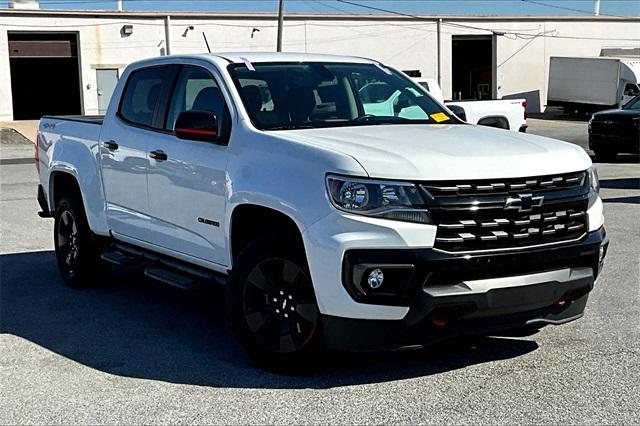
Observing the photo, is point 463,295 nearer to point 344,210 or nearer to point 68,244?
point 344,210

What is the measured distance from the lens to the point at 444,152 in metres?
4.88

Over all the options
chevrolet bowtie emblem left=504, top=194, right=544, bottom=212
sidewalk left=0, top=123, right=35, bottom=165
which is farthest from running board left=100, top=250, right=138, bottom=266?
sidewalk left=0, top=123, right=35, bottom=165

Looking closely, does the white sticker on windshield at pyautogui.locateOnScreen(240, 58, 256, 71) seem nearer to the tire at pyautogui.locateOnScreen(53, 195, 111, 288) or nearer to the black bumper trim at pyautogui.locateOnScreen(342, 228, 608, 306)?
the black bumper trim at pyautogui.locateOnScreen(342, 228, 608, 306)

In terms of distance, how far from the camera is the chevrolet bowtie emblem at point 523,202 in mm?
4754

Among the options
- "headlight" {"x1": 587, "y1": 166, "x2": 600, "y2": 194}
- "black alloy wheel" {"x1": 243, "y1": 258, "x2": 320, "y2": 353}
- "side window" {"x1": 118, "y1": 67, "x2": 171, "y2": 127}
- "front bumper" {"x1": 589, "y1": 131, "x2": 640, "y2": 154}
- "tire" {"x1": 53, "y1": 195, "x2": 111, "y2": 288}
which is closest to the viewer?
"black alloy wheel" {"x1": 243, "y1": 258, "x2": 320, "y2": 353}

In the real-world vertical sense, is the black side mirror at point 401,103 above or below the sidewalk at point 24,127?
above

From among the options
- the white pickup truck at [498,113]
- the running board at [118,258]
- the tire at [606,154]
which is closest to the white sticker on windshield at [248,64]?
the running board at [118,258]

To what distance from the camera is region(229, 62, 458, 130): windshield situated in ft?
19.1

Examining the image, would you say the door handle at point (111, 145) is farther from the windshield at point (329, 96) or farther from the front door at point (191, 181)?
the windshield at point (329, 96)

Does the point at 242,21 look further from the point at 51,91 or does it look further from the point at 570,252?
the point at 570,252

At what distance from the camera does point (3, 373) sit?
5.45m

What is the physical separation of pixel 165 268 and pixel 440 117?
226 centimetres

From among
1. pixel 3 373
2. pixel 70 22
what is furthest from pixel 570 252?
pixel 70 22

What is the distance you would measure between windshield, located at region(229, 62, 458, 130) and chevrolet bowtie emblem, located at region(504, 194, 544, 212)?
1441mm
